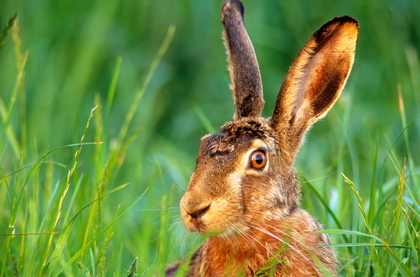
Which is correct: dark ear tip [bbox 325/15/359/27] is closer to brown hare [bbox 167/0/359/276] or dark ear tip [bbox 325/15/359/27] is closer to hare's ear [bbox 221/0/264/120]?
brown hare [bbox 167/0/359/276]

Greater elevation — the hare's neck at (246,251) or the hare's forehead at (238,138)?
the hare's forehead at (238,138)

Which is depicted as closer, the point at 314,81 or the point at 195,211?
the point at 195,211

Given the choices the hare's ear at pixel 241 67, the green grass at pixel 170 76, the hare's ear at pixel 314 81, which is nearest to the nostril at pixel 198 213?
the hare's ear at pixel 314 81

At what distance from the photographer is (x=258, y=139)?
3689mm

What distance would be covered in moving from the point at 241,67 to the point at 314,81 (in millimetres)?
410

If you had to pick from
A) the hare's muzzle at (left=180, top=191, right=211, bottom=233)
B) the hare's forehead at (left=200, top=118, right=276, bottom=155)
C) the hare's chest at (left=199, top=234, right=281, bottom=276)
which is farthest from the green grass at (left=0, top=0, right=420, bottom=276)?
the hare's muzzle at (left=180, top=191, right=211, bottom=233)

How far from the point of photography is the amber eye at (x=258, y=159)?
3.63 m

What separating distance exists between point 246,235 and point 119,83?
3362 millimetres

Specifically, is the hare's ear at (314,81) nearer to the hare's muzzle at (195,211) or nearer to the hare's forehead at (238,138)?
the hare's forehead at (238,138)

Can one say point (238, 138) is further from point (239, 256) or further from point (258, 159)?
point (239, 256)

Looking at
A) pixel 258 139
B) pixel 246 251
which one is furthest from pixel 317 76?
pixel 246 251

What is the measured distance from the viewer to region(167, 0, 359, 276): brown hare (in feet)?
11.4

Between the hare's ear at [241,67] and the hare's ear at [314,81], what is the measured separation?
0.82 ft

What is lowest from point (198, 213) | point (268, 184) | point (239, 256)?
point (239, 256)
